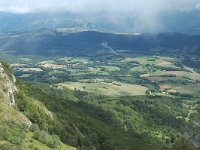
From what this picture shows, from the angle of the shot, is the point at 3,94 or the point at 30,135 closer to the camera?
the point at 30,135

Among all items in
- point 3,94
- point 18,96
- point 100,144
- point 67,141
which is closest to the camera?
point 3,94

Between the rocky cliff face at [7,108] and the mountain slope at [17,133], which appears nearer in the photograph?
the mountain slope at [17,133]

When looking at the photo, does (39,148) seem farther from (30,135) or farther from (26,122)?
(26,122)

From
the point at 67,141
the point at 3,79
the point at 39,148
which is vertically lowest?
the point at 67,141

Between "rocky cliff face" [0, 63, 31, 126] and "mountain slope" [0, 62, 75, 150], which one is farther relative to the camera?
"rocky cliff face" [0, 63, 31, 126]

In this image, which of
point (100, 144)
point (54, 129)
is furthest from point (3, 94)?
point (100, 144)

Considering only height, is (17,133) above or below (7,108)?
below

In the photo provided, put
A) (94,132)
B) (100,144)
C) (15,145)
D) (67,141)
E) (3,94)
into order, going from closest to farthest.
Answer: (15,145), (3,94), (67,141), (100,144), (94,132)

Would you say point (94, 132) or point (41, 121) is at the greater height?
point (41, 121)

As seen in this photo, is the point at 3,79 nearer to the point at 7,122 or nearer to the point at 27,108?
the point at 27,108

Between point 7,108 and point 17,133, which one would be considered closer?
point 17,133
